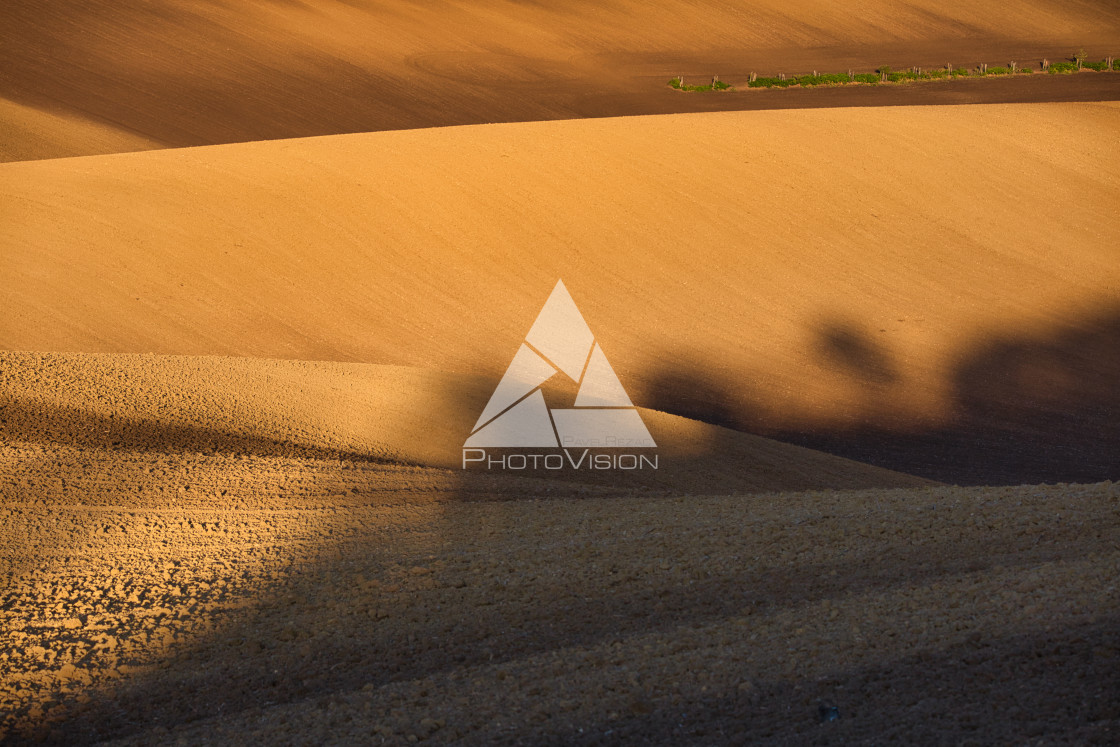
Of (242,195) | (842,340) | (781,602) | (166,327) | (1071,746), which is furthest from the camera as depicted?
(242,195)

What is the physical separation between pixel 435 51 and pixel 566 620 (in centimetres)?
3308

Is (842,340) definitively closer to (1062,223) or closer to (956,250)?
(956,250)

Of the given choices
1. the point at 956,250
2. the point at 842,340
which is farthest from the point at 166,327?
the point at 956,250

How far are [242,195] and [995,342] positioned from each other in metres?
12.3

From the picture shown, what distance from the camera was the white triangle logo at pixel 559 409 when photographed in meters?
9.02

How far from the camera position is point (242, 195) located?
16062mm

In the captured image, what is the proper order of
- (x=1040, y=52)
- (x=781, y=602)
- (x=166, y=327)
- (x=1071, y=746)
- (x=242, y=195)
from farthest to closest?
(x=1040, y=52)
(x=242, y=195)
(x=166, y=327)
(x=781, y=602)
(x=1071, y=746)
